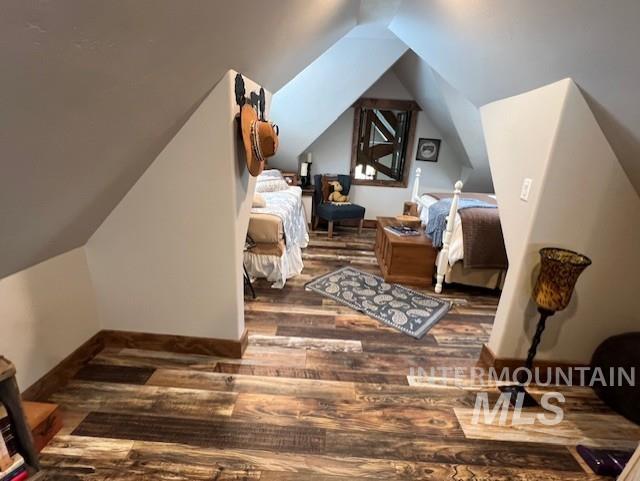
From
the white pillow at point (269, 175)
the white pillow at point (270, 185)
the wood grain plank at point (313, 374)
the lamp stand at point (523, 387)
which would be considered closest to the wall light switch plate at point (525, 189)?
the lamp stand at point (523, 387)

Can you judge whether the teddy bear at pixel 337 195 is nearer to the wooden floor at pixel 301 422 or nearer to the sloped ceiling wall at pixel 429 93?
the sloped ceiling wall at pixel 429 93

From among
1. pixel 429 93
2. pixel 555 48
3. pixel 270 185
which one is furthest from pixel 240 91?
pixel 429 93

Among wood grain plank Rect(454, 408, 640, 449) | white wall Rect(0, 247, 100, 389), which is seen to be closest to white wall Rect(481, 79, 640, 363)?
wood grain plank Rect(454, 408, 640, 449)

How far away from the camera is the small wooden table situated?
325 centimetres

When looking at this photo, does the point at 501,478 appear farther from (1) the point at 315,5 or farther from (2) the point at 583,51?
(1) the point at 315,5

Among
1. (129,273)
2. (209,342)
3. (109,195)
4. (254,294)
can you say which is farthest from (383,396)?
(109,195)

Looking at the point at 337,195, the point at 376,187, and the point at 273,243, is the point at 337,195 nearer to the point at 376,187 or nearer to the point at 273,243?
the point at 376,187

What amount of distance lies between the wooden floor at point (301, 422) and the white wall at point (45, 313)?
222 mm

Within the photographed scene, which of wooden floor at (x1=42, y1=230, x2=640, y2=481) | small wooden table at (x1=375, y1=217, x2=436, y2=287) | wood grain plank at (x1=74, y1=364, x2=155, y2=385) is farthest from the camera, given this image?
small wooden table at (x1=375, y1=217, x2=436, y2=287)

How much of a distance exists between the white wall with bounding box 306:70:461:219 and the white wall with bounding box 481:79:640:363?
3.23 metres

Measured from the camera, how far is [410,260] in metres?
3.30

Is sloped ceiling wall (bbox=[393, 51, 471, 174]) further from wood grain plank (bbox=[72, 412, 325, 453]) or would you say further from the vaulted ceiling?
wood grain plank (bbox=[72, 412, 325, 453])

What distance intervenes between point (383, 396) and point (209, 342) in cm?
116

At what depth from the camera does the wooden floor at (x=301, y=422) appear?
4.68 ft
